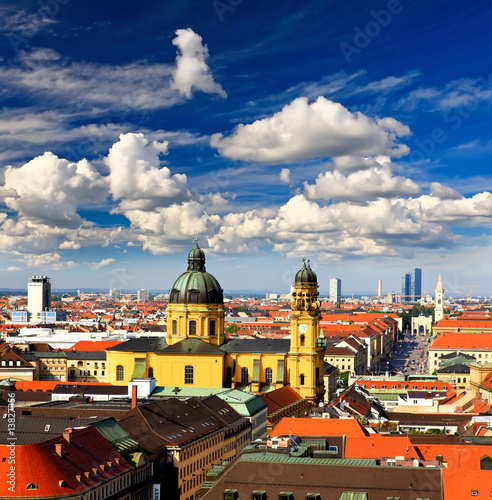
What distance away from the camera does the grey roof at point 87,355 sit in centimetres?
18020

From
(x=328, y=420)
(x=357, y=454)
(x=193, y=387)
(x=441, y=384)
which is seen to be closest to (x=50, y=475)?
(x=357, y=454)

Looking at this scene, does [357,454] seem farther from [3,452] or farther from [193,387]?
[193,387]

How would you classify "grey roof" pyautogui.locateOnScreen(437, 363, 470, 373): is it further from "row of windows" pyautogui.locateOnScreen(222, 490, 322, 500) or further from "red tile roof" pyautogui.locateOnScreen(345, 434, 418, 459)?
"row of windows" pyautogui.locateOnScreen(222, 490, 322, 500)

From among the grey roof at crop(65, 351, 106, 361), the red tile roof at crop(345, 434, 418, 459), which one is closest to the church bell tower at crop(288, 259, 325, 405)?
the red tile roof at crop(345, 434, 418, 459)

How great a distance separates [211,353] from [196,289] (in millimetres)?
10651

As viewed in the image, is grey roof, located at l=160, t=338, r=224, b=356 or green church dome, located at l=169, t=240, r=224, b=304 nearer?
grey roof, located at l=160, t=338, r=224, b=356

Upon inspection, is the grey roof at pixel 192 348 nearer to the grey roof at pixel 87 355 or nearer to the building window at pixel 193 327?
the building window at pixel 193 327

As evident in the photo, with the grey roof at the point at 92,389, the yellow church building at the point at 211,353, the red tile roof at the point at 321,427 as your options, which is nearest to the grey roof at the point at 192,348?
the yellow church building at the point at 211,353

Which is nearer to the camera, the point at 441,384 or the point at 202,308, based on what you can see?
the point at 202,308

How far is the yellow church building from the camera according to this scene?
119938mm

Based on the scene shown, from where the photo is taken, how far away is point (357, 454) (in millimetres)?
71625

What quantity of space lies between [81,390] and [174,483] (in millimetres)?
46354

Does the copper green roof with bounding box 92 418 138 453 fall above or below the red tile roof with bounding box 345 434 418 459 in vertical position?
above

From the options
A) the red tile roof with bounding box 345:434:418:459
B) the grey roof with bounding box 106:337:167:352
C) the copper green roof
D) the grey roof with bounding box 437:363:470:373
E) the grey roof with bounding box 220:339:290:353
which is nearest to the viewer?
the copper green roof
